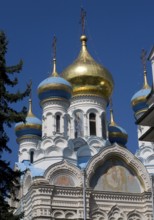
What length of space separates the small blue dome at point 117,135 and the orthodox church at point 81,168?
2.66m

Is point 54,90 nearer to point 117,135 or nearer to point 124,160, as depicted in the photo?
point 124,160

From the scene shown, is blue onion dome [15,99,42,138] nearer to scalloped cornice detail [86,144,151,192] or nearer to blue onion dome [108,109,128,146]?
blue onion dome [108,109,128,146]

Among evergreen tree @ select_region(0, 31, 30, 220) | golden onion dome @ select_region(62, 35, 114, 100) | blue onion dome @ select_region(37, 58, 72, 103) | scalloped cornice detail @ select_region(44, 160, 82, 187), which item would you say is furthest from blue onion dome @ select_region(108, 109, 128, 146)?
evergreen tree @ select_region(0, 31, 30, 220)

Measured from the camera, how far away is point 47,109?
25172 mm

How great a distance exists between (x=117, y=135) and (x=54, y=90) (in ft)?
22.7

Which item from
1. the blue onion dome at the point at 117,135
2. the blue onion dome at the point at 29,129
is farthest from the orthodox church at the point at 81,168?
the blue onion dome at the point at 117,135

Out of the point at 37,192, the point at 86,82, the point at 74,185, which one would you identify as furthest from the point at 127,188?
the point at 86,82

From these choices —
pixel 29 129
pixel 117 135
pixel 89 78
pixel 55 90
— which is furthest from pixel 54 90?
pixel 117 135

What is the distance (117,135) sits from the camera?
3041 centimetres

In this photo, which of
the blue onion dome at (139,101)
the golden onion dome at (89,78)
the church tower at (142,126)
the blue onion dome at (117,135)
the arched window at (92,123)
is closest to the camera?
the church tower at (142,126)

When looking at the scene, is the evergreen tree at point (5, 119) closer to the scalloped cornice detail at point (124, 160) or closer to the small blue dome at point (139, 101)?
the scalloped cornice detail at point (124, 160)

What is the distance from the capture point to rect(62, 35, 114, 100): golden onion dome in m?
28.1

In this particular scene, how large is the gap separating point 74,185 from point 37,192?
1.92 metres

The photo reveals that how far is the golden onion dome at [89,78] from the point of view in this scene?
28078 mm
